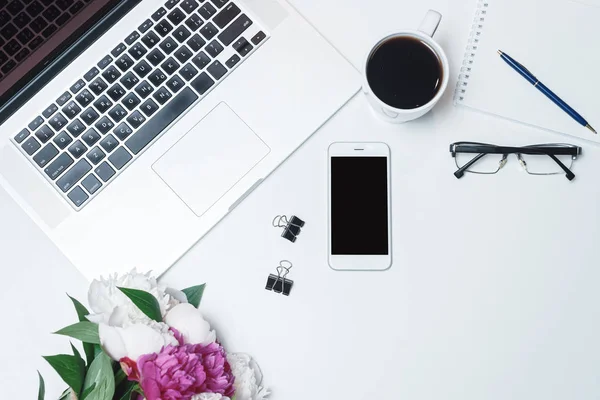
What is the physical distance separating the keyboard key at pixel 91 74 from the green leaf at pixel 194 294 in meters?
0.35

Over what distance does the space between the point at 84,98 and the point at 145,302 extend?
347mm

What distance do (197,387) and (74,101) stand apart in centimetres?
47

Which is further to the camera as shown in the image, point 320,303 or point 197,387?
point 320,303

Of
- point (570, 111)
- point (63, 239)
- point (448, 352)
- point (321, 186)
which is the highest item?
point (63, 239)

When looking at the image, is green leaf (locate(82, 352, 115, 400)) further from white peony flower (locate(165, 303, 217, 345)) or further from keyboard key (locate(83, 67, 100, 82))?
keyboard key (locate(83, 67, 100, 82))

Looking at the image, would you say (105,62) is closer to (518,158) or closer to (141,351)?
(141,351)

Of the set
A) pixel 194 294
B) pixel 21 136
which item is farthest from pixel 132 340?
pixel 21 136

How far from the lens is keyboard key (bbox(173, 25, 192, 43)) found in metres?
0.80

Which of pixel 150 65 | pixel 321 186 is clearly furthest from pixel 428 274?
pixel 150 65

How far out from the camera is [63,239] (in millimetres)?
786

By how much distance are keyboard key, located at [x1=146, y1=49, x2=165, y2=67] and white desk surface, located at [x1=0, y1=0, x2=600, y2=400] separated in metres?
0.24

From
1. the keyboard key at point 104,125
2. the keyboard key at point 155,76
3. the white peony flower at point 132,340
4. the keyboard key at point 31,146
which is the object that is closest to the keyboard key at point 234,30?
the keyboard key at point 155,76

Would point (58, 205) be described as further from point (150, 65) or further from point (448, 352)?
point (448, 352)

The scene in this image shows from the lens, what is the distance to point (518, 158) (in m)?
0.81
